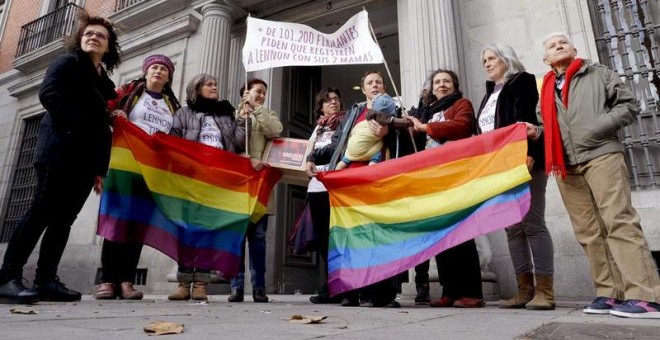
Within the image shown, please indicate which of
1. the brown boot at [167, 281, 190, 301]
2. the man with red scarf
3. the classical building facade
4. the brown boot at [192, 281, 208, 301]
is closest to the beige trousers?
the man with red scarf

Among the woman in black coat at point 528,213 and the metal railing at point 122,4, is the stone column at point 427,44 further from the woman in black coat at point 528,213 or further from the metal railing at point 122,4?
the metal railing at point 122,4

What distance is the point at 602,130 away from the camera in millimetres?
2627

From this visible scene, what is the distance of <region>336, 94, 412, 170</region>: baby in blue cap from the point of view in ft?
10.9

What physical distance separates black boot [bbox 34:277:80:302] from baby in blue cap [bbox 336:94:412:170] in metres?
2.21

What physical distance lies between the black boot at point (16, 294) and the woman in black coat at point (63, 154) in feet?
0.12

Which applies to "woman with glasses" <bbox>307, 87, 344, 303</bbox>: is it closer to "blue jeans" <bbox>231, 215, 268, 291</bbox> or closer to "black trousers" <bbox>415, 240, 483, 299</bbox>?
"blue jeans" <bbox>231, 215, 268, 291</bbox>

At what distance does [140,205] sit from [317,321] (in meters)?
2.40

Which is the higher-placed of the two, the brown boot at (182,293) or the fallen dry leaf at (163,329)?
the brown boot at (182,293)

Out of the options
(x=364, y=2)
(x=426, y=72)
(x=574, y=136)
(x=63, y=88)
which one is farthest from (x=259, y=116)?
(x=364, y=2)

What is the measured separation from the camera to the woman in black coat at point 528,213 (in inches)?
119

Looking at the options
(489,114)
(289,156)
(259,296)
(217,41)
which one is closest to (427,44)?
(489,114)

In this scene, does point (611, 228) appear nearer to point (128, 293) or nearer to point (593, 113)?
point (593, 113)

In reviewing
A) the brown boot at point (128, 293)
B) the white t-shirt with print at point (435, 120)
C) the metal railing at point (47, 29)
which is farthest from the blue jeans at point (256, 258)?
the metal railing at point (47, 29)

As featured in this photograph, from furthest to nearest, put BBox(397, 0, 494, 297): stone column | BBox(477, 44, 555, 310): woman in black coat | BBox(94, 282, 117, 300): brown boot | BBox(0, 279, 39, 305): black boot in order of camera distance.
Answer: BBox(397, 0, 494, 297): stone column < BBox(94, 282, 117, 300): brown boot < BBox(477, 44, 555, 310): woman in black coat < BBox(0, 279, 39, 305): black boot
